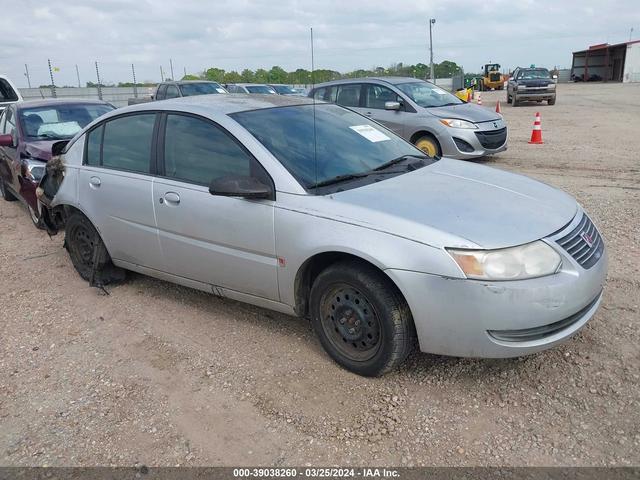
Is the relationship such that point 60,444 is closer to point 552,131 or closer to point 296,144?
point 296,144

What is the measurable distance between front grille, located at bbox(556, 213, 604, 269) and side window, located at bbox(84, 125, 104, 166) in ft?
12.2

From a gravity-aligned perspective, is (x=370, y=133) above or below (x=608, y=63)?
below

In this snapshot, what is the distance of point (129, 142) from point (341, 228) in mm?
2237

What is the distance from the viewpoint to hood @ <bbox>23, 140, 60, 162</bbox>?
20.8 feet

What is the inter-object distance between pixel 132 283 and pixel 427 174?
2.94 meters

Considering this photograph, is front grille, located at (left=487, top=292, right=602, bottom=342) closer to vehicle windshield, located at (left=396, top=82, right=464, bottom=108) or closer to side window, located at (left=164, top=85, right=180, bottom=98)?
vehicle windshield, located at (left=396, top=82, right=464, bottom=108)

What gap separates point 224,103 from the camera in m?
3.92

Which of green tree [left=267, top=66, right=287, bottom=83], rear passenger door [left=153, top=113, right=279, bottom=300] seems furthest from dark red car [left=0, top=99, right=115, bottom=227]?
green tree [left=267, top=66, right=287, bottom=83]

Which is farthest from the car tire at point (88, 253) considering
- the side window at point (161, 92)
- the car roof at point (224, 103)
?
the side window at point (161, 92)

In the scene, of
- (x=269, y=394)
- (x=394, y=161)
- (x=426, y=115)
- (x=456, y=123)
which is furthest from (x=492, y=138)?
(x=269, y=394)

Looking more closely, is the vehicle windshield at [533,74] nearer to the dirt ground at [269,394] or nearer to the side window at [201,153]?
the dirt ground at [269,394]

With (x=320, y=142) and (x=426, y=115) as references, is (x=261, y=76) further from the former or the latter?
(x=320, y=142)

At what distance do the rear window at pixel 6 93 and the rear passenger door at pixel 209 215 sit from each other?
31.1 feet

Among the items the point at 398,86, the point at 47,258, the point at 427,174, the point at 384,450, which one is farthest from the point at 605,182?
the point at 47,258
